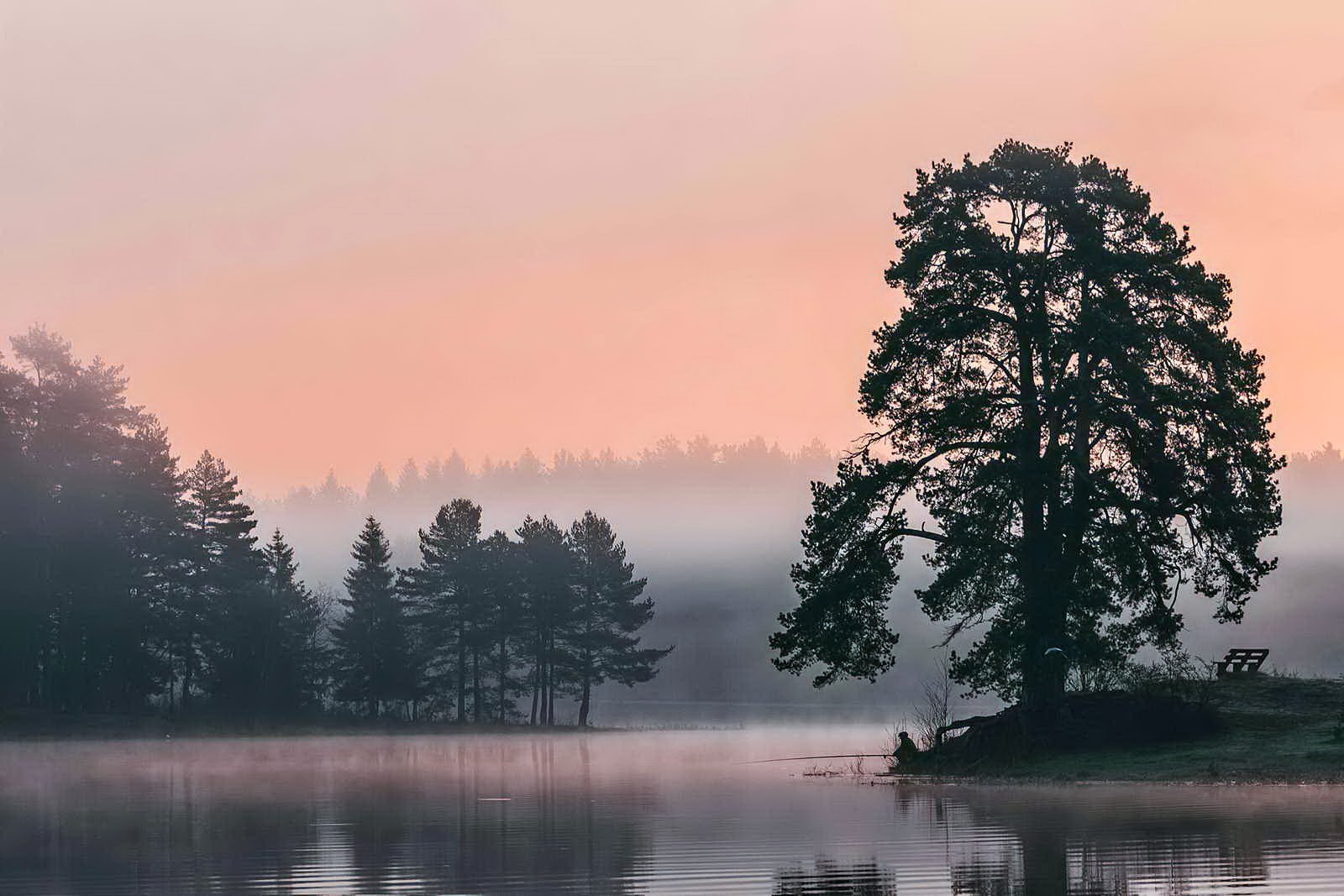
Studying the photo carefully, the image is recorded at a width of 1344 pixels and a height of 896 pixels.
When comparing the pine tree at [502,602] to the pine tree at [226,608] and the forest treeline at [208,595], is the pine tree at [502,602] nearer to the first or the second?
the forest treeline at [208,595]

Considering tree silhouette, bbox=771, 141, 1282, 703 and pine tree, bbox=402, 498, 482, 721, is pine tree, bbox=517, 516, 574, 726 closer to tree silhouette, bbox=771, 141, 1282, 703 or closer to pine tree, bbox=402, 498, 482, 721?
pine tree, bbox=402, 498, 482, 721

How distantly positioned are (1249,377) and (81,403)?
78.6 meters

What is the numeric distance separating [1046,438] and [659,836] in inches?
948

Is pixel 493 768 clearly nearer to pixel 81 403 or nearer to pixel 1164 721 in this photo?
pixel 1164 721

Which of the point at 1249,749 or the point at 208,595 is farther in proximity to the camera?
the point at 208,595

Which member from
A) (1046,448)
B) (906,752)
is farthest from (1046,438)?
(906,752)

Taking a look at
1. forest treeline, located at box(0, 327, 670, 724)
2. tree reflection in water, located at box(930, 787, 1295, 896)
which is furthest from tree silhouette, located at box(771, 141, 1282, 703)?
forest treeline, located at box(0, 327, 670, 724)

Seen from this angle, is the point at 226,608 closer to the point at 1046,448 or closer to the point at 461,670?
the point at 461,670

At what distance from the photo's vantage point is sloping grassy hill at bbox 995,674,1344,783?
124 feet

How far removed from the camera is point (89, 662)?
105 m

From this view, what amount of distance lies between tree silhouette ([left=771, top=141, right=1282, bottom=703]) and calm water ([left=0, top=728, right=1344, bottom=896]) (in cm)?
626

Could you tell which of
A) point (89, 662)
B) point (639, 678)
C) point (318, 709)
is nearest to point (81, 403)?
point (89, 662)

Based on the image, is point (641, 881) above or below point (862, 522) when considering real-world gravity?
below

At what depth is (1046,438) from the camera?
159 feet
